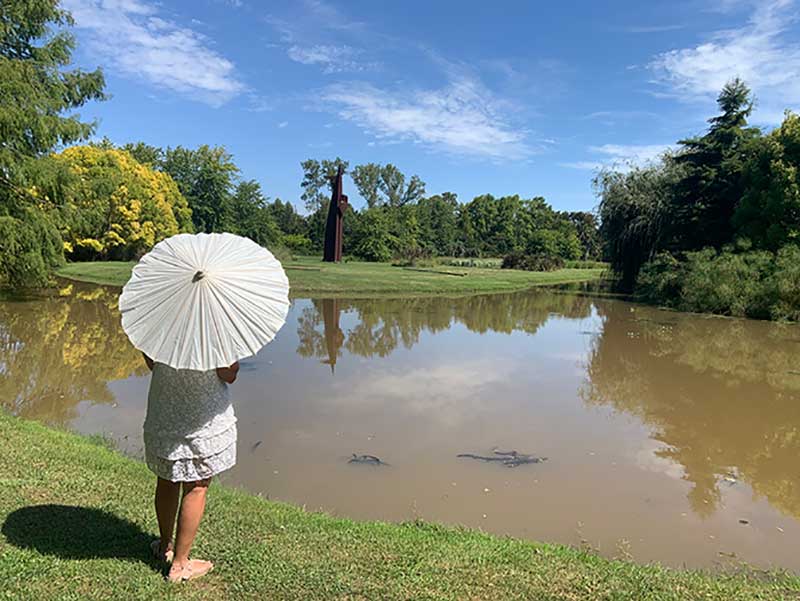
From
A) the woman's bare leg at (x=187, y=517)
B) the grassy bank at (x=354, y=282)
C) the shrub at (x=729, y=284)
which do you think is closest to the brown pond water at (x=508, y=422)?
the woman's bare leg at (x=187, y=517)

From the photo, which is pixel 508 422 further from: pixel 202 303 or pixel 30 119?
pixel 30 119

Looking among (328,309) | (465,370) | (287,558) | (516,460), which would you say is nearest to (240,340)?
(287,558)

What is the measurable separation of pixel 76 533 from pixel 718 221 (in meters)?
28.1

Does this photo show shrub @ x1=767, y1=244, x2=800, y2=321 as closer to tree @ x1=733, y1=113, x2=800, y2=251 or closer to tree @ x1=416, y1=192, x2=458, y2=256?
tree @ x1=733, y1=113, x2=800, y2=251

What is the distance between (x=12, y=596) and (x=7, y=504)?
3.88 feet

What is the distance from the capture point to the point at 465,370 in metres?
11.3

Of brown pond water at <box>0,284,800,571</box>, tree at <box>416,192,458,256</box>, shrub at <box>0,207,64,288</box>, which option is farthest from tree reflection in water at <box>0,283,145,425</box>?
tree at <box>416,192,458,256</box>

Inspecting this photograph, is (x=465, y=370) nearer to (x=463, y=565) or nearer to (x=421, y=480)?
(x=421, y=480)

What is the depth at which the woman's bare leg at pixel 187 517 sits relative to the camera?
→ 294 centimetres

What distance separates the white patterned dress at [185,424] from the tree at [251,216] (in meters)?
46.0

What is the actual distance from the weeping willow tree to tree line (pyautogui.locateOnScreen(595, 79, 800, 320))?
2.0 inches

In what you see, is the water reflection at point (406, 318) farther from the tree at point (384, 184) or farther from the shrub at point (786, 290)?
the tree at point (384, 184)

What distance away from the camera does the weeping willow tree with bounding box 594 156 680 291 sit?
27922 mm

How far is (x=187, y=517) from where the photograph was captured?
2934 mm
